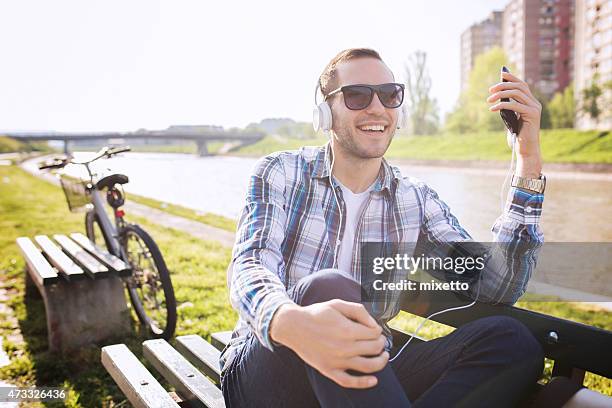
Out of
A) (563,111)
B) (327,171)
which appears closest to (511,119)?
(327,171)

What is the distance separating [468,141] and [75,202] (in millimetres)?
40864

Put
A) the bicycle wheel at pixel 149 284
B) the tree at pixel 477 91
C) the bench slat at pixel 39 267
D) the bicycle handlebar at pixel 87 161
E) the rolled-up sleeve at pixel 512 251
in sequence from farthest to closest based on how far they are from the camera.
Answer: the tree at pixel 477 91 < the bicycle handlebar at pixel 87 161 < the bicycle wheel at pixel 149 284 < the bench slat at pixel 39 267 < the rolled-up sleeve at pixel 512 251

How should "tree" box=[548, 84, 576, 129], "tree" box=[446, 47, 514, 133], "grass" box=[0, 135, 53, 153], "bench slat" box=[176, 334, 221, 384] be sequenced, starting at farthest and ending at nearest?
"tree" box=[548, 84, 576, 129], "grass" box=[0, 135, 53, 153], "tree" box=[446, 47, 514, 133], "bench slat" box=[176, 334, 221, 384]

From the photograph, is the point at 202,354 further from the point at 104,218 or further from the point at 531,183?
the point at 104,218

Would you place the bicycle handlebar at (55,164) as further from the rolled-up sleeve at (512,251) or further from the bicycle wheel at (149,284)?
the rolled-up sleeve at (512,251)

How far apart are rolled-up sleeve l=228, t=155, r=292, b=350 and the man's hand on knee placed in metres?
0.14

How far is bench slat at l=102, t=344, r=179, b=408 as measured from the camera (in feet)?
6.03

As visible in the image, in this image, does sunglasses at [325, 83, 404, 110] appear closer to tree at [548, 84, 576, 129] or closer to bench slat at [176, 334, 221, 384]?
bench slat at [176, 334, 221, 384]

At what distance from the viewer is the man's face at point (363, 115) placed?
6.46ft

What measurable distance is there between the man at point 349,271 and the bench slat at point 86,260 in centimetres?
197

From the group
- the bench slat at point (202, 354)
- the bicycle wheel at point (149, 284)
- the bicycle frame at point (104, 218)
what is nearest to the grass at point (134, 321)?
the bicycle wheel at point (149, 284)

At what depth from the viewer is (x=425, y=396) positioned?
1531mm

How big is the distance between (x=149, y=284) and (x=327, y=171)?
8.28ft

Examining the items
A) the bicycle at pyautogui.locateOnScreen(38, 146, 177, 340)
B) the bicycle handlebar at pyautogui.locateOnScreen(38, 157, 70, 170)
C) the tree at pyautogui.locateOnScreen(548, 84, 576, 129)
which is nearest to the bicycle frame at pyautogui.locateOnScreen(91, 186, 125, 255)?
the bicycle at pyautogui.locateOnScreen(38, 146, 177, 340)
